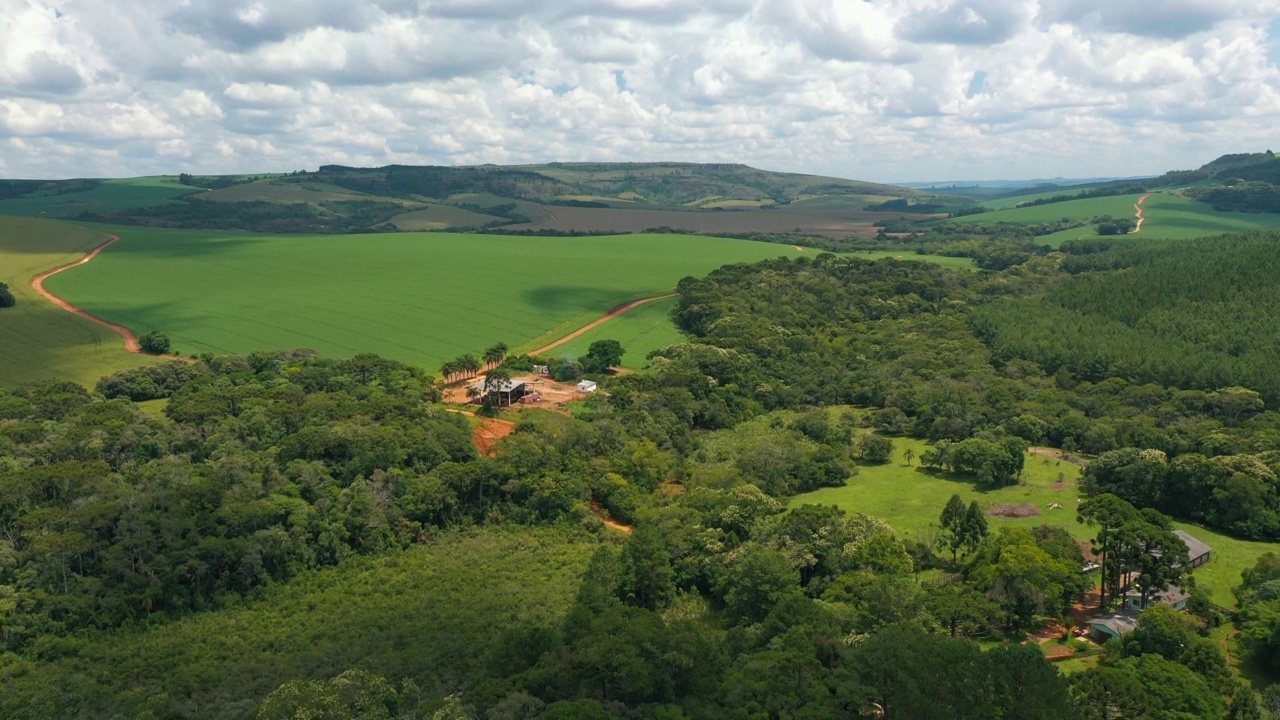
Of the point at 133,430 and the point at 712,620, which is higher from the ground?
the point at 133,430

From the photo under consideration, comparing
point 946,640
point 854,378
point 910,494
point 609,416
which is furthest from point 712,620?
point 854,378

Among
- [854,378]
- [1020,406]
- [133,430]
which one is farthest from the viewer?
[854,378]

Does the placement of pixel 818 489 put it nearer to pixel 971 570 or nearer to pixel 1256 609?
pixel 971 570

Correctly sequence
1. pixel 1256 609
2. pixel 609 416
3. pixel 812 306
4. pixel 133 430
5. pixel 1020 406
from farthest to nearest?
pixel 812 306 < pixel 1020 406 < pixel 609 416 < pixel 133 430 < pixel 1256 609

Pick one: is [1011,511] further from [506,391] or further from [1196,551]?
[506,391]

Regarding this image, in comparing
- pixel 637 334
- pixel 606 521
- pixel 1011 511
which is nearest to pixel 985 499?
pixel 1011 511

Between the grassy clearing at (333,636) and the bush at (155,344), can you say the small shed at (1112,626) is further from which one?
the bush at (155,344)

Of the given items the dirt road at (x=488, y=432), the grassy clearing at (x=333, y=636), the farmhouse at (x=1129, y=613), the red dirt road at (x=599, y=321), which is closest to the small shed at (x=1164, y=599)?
the farmhouse at (x=1129, y=613)
